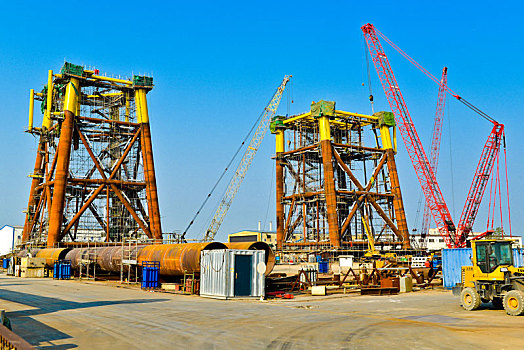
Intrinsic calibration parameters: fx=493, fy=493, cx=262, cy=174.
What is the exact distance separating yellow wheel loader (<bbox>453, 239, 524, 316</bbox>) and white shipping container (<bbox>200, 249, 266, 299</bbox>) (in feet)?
43.5

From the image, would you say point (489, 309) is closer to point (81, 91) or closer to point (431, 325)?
A: point (431, 325)

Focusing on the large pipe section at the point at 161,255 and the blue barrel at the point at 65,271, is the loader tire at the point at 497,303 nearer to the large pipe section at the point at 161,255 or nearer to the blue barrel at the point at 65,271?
the large pipe section at the point at 161,255

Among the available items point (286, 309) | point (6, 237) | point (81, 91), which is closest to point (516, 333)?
point (286, 309)

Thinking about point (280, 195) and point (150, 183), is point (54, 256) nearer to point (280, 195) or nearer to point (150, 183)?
point (150, 183)

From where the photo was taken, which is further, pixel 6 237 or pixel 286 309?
pixel 6 237

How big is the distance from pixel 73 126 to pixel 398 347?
7583 centimetres

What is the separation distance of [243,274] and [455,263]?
20217 millimetres

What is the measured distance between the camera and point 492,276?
24281mm

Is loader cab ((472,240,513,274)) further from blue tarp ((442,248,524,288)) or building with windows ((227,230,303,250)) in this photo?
building with windows ((227,230,303,250))

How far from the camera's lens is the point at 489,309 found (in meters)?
25.9

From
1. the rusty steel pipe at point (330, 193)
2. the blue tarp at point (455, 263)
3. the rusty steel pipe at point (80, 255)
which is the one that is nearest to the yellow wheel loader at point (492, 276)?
the blue tarp at point (455, 263)

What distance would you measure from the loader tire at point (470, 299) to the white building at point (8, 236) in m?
152

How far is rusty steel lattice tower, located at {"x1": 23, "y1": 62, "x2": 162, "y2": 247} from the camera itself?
80562 millimetres

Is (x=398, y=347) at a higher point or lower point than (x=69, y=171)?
lower
